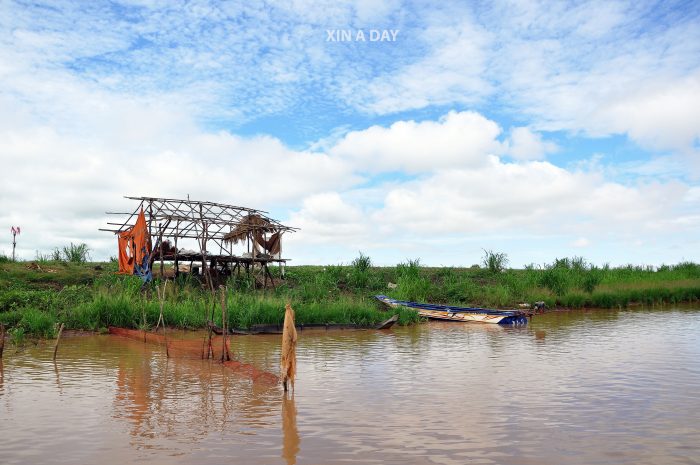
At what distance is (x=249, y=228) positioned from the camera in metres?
24.2

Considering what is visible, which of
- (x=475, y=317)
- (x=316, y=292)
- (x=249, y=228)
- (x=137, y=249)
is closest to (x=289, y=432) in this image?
(x=475, y=317)

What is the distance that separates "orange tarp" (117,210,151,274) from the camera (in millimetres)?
21797

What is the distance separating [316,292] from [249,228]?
4.17 m

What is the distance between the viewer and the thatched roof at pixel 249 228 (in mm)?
24250

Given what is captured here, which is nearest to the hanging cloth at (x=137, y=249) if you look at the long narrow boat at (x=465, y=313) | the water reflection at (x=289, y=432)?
the long narrow boat at (x=465, y=313)

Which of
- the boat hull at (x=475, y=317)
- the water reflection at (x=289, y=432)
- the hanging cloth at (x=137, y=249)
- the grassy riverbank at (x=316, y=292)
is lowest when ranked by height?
the water reflection at (x=289, y=432)

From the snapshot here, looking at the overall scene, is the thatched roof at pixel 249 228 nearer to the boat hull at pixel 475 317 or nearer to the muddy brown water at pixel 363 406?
the boat hull at pixel 475 317

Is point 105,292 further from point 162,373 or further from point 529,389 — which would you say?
point 529,389

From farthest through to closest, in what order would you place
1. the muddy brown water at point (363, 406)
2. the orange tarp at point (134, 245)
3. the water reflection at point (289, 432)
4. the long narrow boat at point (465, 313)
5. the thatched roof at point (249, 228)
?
1. the thatched roof at point (249, 228)
2. the orange tarp at point (134, 245)
3. the long narrow boat at point (465, 313)
4. the muddy brown water at point (363, 406)
5. the water reflection at point (289, 432)

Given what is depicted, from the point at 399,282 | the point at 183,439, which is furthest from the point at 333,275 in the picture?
the point at 183,439

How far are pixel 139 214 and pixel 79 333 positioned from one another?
23.2 ft

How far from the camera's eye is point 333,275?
27266 mm

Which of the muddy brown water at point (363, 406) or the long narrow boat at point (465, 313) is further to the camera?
the long narrow boat at point (465, 313)

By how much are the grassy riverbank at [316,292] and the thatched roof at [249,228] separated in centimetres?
178
